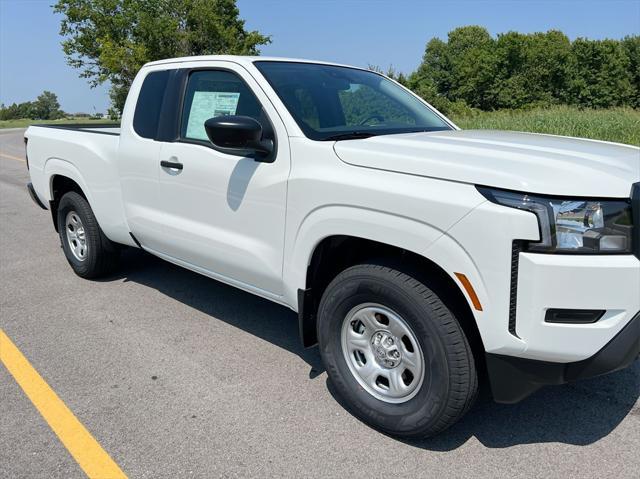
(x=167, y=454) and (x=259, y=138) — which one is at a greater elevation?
(x=259, y=138)

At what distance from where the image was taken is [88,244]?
5.11m

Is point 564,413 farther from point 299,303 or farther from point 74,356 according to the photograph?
point 74,356

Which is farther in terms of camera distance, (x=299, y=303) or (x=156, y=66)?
(x=156, y=66)

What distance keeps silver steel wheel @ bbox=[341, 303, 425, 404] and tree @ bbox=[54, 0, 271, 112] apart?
34.6 metres

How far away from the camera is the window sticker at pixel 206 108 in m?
3.65

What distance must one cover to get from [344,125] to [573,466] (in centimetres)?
216

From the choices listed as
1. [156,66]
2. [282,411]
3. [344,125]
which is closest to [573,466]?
[282,411]

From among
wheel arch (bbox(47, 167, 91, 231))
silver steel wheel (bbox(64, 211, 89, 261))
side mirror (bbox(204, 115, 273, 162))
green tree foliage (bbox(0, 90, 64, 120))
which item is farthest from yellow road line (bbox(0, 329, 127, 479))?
green tree foliage (bbox(0, 90, 64, 120))

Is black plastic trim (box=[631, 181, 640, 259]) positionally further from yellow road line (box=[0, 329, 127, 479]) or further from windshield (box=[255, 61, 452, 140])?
yellow road line (box=[0, 329, 127, 479])

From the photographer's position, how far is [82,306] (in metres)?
4.73

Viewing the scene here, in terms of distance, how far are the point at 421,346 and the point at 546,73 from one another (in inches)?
3132

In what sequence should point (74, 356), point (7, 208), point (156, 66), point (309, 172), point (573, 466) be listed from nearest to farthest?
point (573, 466), point (309, 172), point (74, 356), point (156, 66), point (7, 208)

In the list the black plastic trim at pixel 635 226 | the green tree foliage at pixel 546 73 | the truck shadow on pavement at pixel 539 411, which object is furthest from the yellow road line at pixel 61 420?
the green tree foliage at pixel 546 73

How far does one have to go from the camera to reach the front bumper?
232 centimetres
